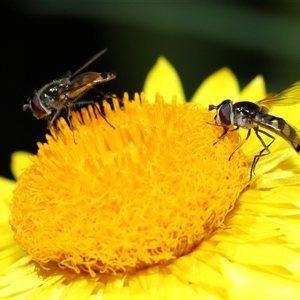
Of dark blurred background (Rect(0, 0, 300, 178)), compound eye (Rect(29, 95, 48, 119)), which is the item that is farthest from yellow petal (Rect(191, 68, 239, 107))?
compound eye (Rect(29, 95, 48, 119))

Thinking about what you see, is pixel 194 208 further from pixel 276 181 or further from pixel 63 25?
pixel 63 25

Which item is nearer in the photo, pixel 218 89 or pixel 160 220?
pixel 160 220

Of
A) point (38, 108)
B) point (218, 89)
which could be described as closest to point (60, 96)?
point (38, 108)

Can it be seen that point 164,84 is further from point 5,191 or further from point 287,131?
point 287,131


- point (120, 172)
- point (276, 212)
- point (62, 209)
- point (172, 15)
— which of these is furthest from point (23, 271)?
Answer: point (172, 15)

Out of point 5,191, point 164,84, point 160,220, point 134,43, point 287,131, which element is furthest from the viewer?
point 134,43

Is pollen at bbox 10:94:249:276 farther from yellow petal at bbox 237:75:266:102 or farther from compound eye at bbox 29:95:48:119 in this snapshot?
yellow petal at bbox 237:75:266:102

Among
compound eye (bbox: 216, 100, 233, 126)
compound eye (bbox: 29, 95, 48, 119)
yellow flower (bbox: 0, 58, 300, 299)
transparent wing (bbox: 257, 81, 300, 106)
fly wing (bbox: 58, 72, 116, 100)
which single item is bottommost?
yellow flower (bbox: 0, 58, 300, 299)

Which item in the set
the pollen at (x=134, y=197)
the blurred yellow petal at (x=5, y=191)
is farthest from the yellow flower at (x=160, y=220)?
the blurred yellow petal at (x=5, y=191)
